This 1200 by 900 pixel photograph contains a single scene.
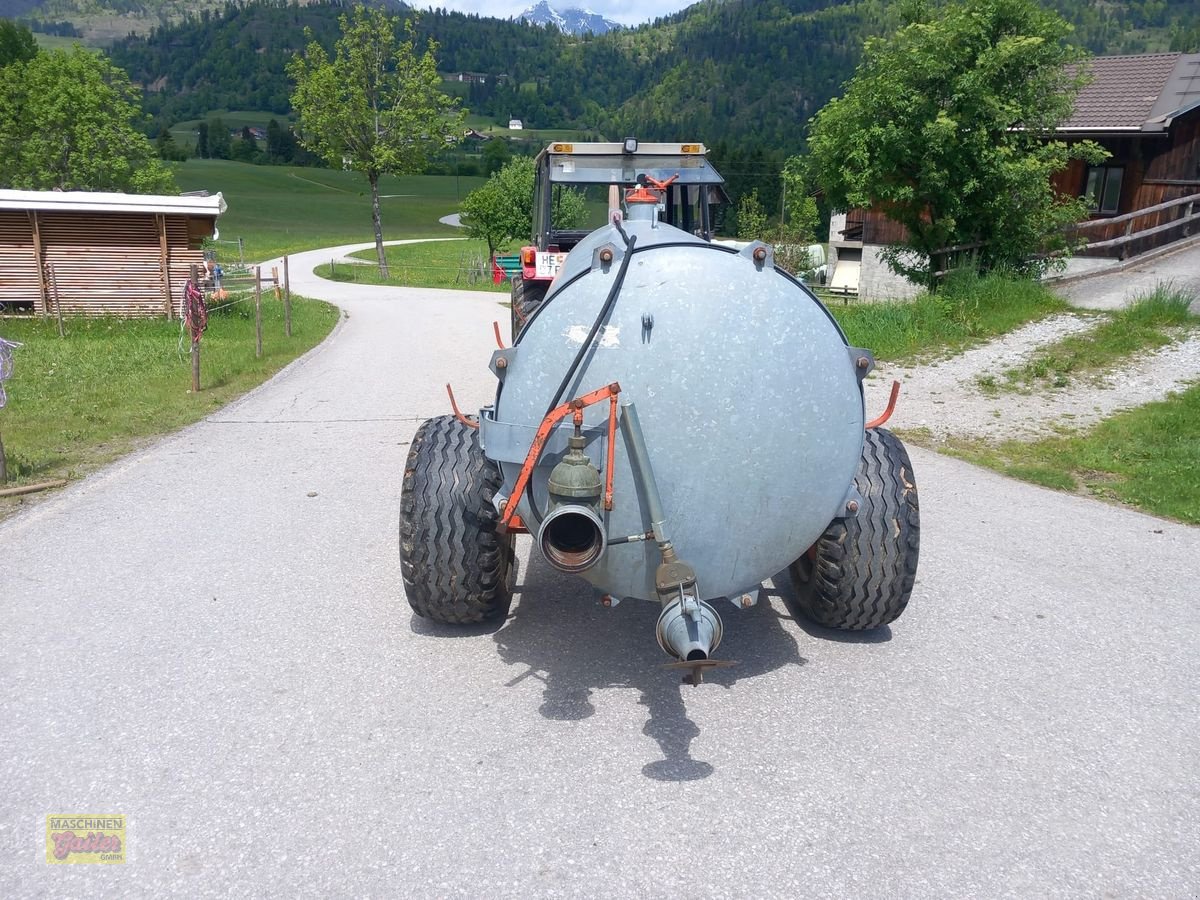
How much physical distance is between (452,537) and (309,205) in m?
83.7

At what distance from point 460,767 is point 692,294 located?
2.13 metres

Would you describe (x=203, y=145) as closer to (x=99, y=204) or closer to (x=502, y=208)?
(x=502, y=208)

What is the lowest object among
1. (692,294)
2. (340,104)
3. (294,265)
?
(294,265)

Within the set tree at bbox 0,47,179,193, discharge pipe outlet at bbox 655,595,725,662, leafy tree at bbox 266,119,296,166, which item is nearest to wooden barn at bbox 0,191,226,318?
tree at bbox 0,47,179,193

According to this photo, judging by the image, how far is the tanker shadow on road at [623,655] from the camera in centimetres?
400

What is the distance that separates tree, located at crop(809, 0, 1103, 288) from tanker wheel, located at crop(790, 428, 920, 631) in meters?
13.3

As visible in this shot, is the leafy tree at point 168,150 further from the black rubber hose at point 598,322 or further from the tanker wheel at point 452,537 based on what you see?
the black rubber hose at point 598,322

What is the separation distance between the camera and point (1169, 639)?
4.88 metres

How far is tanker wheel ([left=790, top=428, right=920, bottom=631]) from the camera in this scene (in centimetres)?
449

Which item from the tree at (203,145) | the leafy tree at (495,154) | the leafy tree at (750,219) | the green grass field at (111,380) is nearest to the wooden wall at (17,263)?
the green grass field at (111,380)

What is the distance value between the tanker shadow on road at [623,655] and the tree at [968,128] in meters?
13.7

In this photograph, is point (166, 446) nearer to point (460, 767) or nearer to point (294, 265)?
point (460, 767)

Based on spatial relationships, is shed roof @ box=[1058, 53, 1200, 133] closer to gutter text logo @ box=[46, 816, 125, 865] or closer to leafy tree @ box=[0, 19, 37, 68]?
gutter text logo @ box=[46, 816, 125, 865]

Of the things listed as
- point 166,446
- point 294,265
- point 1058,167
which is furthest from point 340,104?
point 166,446
